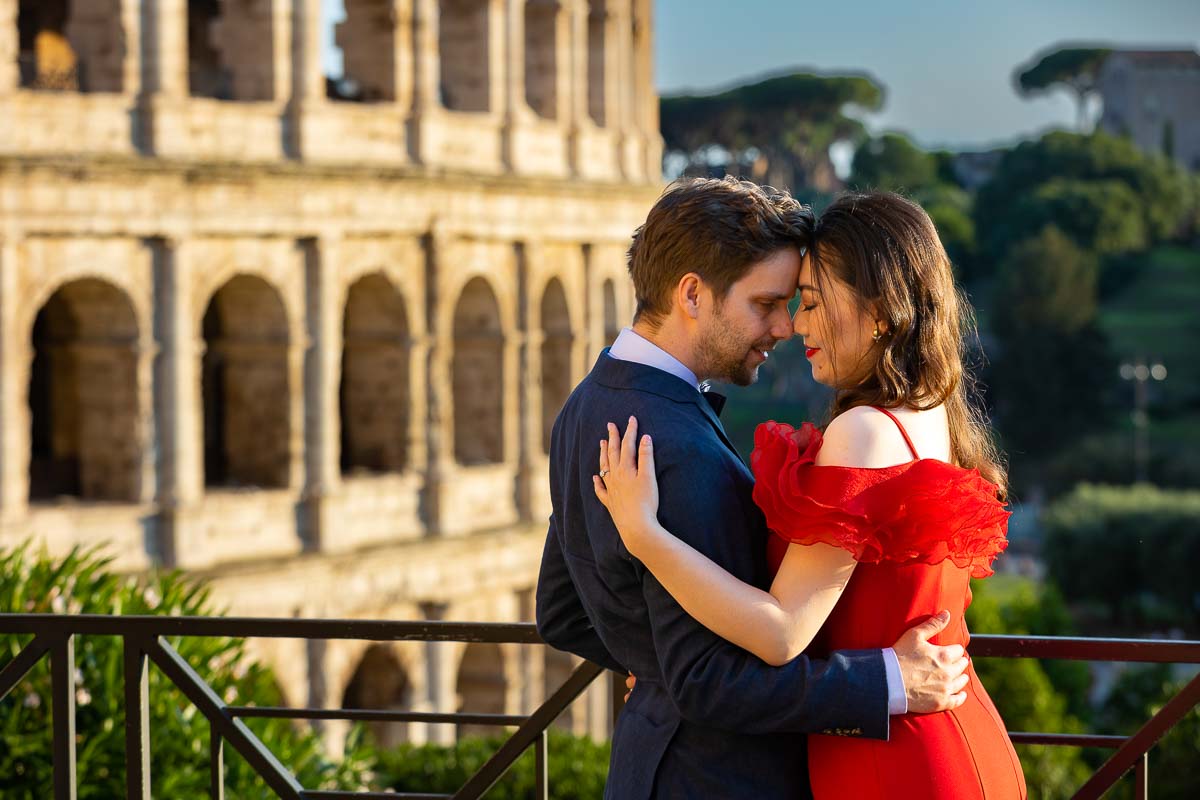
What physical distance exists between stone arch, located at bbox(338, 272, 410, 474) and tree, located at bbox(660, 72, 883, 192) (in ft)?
179

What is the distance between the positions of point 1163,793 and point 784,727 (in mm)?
23545

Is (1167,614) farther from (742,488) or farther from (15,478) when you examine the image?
(742,488)

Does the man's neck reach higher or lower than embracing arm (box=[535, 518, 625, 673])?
higher

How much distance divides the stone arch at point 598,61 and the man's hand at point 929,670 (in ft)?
89.1

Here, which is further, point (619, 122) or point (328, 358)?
point (619, 122)

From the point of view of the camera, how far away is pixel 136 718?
18.2 ft

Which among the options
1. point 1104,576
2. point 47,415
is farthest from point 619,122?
point 1104,576

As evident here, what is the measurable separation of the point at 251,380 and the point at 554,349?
6.24 m

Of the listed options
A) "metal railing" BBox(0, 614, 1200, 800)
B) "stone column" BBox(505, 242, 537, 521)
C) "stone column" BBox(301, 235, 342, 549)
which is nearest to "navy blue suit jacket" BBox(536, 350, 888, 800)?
"metal railing" BBox(0, 614, 1200, 800)

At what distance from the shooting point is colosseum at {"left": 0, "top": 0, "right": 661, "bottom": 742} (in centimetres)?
2183

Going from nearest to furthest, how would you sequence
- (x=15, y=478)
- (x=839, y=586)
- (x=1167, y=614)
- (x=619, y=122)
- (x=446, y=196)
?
(x=839, y=586) < (x=15, y=478) < (x=446, y=196) < (x=619, y=122) < (x=1167, y=614)

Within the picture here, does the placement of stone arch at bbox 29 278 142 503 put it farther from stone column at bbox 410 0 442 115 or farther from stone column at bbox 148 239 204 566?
stone column at bbox 410 0 442 115

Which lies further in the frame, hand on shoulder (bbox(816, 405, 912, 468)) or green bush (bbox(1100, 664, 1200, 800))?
green bush (bbox(1100, 664, 1200, 800))

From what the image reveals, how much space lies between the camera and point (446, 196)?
26047 millimetres
